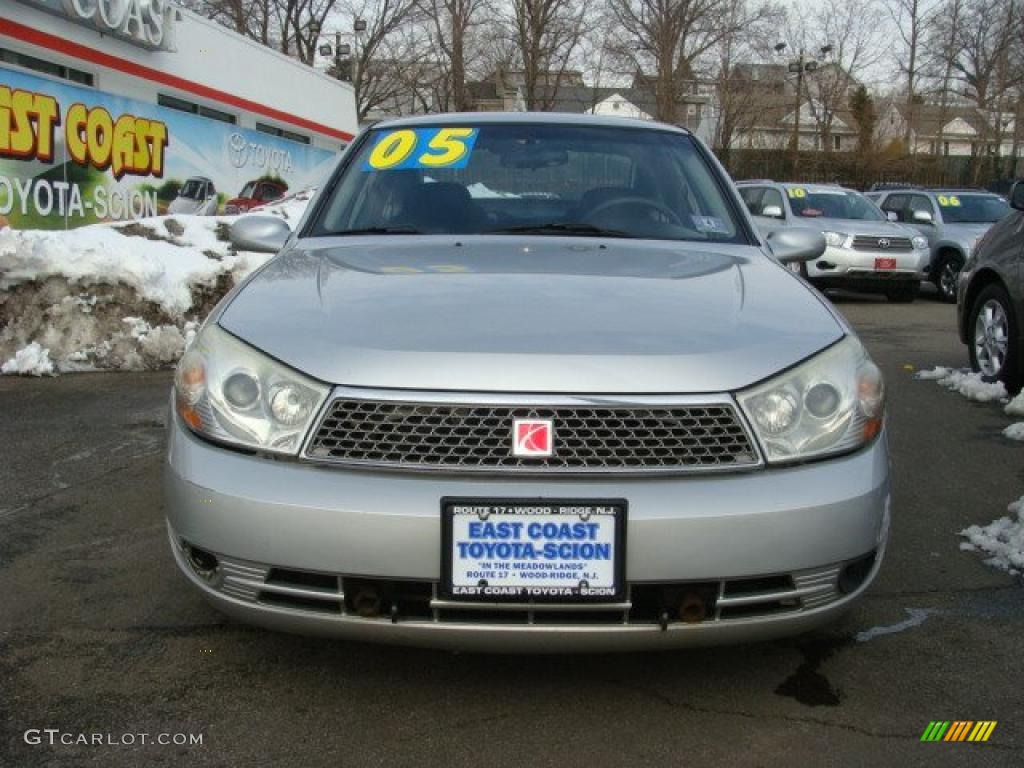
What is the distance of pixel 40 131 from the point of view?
15992 mm

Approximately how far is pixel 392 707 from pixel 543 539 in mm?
693

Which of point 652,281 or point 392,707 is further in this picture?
point 652,281

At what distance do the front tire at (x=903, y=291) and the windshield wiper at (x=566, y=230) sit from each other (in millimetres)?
10976

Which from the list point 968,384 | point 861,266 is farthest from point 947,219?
point 968,384

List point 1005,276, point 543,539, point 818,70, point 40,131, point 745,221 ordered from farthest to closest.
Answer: point 818,70, point 40,131, point 1005,276, point 745,221, point 543,539

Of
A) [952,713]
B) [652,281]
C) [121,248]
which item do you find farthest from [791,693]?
[121,248]

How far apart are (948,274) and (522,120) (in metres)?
11.9

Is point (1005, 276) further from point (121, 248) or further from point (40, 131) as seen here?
point (40, 131)

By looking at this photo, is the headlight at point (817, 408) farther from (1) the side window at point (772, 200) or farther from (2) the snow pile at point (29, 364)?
(1) the side window at point (772, 200)

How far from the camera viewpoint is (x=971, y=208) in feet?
51.1

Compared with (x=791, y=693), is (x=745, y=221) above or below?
above

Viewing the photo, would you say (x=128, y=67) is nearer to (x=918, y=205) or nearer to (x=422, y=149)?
(x=918, y=205)

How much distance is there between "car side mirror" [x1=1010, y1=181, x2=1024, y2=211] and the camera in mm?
6000

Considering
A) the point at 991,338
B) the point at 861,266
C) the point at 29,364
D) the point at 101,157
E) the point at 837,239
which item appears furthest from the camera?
the point at 101,157
